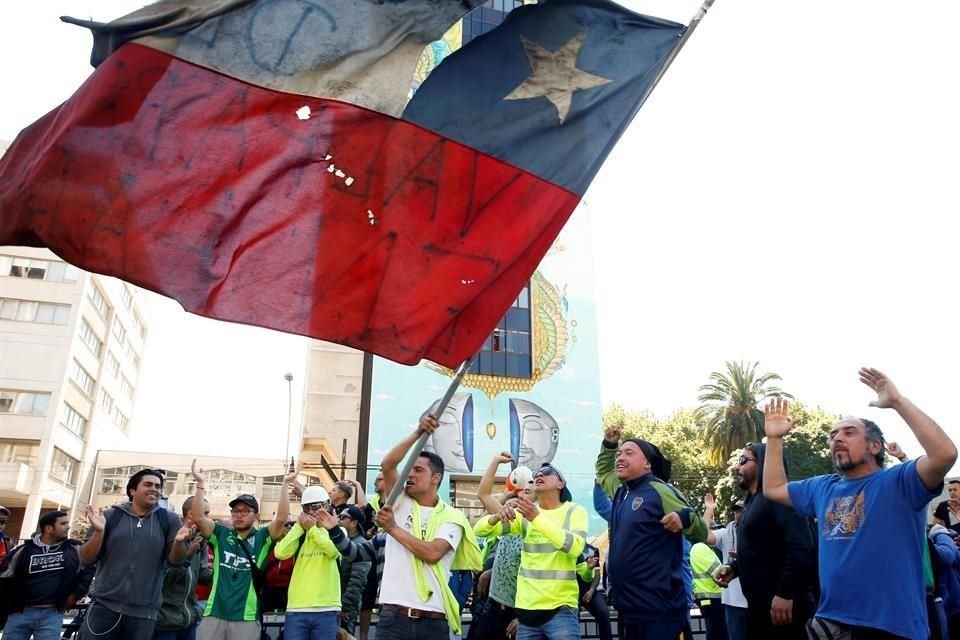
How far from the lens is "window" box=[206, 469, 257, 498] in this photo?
59594mm

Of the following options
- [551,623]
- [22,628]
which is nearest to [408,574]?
[551,623]

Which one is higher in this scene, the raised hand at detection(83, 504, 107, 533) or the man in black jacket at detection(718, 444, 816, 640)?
the raised hand at detection(83, 504, 107, 533)

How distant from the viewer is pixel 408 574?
5844 millimetres

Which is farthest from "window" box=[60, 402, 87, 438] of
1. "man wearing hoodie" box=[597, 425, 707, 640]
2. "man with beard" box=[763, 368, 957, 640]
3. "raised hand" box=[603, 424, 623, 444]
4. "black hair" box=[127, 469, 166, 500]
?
"man with beard" box=[763, 368, 957, 640]

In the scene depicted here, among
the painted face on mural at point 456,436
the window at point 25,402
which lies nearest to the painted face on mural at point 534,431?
the painted face on mural at point 456,436

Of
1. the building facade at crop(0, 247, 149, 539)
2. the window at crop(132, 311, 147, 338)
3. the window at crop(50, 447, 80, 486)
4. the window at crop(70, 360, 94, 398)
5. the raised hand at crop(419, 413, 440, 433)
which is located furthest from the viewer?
the window at crop(132, 311, 147, 338)

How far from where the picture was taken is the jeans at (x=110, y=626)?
6.79 metres

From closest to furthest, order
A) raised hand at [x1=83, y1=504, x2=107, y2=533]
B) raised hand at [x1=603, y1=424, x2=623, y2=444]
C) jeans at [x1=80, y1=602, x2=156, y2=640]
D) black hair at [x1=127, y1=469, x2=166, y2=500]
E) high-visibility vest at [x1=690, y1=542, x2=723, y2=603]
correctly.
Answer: raised hand at [x1=603, y1=424, x2=623, y2=444] < jeans at [x1=80, y1=602, x2=156, y2=640] < raised hand at [x1=83, y1=504, x2=107, y2=533] < black hair at [x1=127, y1=469, x2=166, y2=500] < high-visibility vest at [x1=690, y1=542, x2=723, y2=603]

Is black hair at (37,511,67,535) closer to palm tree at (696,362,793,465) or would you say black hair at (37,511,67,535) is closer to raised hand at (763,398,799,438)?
raised hand at (763,398,799,438)

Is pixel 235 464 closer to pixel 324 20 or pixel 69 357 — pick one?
pixel 69 357

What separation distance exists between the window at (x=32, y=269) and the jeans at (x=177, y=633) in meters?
48.7

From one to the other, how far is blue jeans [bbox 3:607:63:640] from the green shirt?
2.14 meters

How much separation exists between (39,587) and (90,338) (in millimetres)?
51820

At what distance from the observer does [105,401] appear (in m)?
61.3
